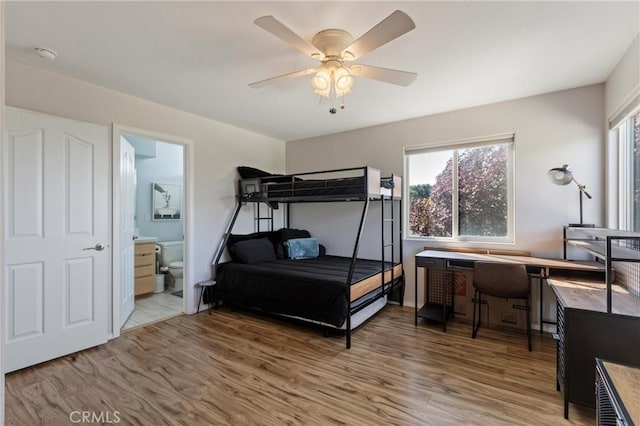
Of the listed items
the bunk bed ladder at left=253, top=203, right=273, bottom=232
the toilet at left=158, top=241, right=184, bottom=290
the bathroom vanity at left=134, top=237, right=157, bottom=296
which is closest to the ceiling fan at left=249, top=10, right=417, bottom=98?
the bunk bed ladder at left=253, top=203, right=273, bottom=232

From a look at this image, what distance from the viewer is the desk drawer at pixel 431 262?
10.5 ft

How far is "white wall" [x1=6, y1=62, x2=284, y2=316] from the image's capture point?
8.44 feet

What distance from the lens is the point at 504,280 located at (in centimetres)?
280

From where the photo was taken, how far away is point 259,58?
94.3 inches

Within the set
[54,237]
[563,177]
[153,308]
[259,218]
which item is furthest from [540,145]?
[153,308]

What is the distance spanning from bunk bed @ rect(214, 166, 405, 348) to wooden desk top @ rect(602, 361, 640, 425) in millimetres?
1926

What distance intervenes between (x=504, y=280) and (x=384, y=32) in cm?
241

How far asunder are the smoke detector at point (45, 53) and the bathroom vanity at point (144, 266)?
2509 millimetres

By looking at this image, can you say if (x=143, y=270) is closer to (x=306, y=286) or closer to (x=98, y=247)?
(x=98, y=247)

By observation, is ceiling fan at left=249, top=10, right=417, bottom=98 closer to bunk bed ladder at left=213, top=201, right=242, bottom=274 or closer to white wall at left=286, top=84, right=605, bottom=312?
white wall at left=286, top=84, right=605, bottom=312

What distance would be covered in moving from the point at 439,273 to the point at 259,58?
3.11 meters

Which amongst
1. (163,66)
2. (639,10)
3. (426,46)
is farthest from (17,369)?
(639,10)

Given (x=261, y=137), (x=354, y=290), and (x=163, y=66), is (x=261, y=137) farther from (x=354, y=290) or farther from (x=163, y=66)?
(x=354, y=290)

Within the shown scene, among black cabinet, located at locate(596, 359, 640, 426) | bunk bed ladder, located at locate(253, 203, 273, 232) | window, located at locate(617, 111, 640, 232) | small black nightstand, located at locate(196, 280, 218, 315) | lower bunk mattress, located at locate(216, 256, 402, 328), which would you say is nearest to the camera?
black cabinet, located at locate(596, 359, 640, 426)
